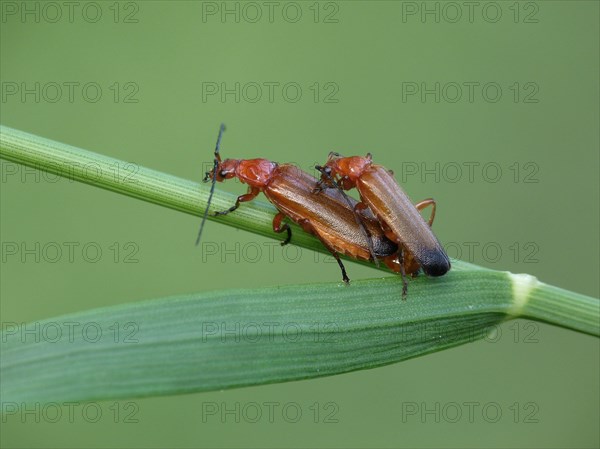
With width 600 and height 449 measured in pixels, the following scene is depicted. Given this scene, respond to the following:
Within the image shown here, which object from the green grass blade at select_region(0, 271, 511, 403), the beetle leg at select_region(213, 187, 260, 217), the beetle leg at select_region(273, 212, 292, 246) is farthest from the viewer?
the beetle leg at select_region(273, 212, 292, 246)

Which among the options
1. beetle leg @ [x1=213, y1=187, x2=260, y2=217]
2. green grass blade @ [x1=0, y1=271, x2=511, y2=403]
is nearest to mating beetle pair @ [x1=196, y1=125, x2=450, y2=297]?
beetle leg @ [x1=213, y1=187, x2=260, y2=217]

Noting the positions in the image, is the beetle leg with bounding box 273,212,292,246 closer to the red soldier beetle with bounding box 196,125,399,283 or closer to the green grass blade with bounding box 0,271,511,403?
the red soldier beetle with bounding box 196,125,399,283

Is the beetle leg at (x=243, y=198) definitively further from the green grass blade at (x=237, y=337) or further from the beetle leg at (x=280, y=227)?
the green grass blade at (x=237, y=337)

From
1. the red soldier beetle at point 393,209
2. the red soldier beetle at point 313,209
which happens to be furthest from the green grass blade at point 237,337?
the red soldier beetle at point 313,209

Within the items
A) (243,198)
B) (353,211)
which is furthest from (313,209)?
(243,198)

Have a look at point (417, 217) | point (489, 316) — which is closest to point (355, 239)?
point (417, 217)

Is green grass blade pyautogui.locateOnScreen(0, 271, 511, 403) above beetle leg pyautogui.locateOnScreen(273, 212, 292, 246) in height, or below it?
below

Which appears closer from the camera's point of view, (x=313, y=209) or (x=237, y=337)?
(x=237, y=337)

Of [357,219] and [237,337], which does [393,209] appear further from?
[237,337]

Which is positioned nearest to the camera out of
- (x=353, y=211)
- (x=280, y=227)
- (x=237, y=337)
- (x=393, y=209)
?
(x=237, y=337)
